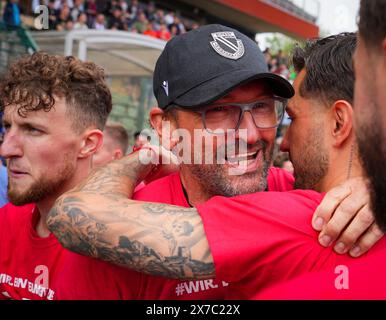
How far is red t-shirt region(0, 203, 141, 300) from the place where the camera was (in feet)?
6.81

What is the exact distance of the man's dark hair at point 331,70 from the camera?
211 cm

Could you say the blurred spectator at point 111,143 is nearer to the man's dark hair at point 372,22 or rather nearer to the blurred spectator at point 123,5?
the man's dark hair at point 372,22

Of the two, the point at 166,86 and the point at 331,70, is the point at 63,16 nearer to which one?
the point at 166,86

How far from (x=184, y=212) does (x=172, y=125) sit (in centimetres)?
71

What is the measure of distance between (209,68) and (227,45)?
0.15 m

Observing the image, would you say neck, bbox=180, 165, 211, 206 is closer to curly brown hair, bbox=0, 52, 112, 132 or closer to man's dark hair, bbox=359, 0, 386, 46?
A: curly brown hair, bbox=0, 52, 112, 132

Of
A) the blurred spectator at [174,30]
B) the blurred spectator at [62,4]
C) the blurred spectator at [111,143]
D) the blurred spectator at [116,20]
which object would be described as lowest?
the blurred spectator at [174,30]

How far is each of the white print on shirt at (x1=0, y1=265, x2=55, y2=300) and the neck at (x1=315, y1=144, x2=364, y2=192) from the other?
4.18 ft

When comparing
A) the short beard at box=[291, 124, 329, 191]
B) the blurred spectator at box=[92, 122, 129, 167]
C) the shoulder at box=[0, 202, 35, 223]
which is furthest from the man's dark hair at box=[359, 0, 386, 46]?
the blurred spectator at box=[92, 122, 129, 167]

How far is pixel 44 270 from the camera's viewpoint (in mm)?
2525

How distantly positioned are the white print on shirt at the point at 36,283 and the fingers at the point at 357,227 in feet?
4.45

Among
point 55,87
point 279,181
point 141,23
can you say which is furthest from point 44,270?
point 141,23

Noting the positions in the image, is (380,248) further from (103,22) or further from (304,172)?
(103,22)

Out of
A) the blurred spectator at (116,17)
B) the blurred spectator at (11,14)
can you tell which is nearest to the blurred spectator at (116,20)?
the blurred spectator at (116,17)
